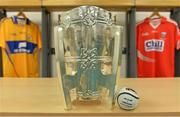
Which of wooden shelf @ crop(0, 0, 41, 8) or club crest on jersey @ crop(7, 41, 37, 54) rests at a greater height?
wooden shelf @ crop(0, 0, 41, 8)

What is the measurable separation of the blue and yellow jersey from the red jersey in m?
1.01

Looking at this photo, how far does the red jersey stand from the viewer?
2.53 meters

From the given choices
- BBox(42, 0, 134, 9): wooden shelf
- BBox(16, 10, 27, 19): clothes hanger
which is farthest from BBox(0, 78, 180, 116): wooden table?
BBox(16, 10, 27, 19): clothes hanger

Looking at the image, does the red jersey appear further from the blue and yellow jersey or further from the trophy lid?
the trophy lid

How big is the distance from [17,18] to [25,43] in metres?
0.25

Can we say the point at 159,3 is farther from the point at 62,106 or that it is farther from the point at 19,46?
the point at 62,106

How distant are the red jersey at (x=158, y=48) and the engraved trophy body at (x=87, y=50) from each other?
197 cm

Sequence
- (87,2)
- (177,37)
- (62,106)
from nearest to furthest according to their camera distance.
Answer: (62,106), (87,2), (177,37)

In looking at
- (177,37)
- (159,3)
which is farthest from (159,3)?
(177,37)

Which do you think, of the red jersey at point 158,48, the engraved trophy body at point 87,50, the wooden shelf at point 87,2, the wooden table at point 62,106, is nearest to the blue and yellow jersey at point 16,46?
the wooden shelf at point 87,2

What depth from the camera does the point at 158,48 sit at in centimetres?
254

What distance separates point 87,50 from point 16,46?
2.04m

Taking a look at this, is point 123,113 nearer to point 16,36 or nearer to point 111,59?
point 111,59

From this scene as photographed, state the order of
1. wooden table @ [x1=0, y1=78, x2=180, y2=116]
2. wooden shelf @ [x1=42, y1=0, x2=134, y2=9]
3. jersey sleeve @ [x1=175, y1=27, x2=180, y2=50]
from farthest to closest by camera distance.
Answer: jersey sleeve @ [x1=175, y1=27, x2=180, y2=50] < wooden shelf @ [x1=42, y1=0, x2=134, y2=9] < wooden table @ [x1=0, y1=78, x2=180, y2=116]
